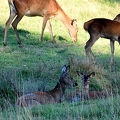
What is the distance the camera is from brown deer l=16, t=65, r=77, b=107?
932 cm

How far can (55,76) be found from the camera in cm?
1203

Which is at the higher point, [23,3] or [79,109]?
[23,3]

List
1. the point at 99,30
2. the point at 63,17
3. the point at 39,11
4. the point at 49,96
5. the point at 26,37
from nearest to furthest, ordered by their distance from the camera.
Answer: the point at 49,96 < the point at 99,30 < the point at 26,37 < the point at 39,11 < the point at 63,17

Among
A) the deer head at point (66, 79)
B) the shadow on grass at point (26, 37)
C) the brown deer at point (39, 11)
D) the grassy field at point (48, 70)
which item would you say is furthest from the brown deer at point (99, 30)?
the deer head at point (66, 79)

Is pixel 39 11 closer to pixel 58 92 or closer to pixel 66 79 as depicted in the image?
pixel 66 79

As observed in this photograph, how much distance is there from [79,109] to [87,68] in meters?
4.70

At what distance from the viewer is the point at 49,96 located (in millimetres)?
9891

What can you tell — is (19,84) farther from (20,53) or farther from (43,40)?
(43,40)

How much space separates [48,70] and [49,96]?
228 centimetres

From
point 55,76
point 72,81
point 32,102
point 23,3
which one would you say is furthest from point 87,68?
point 23,3

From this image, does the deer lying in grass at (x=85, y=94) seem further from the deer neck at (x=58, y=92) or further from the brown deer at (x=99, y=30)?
the brown deer at (x=99, y=30)

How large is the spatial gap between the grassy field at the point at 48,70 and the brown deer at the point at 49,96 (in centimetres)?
33

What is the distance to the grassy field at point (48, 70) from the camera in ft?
25.6

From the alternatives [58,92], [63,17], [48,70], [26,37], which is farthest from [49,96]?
[63,17]
